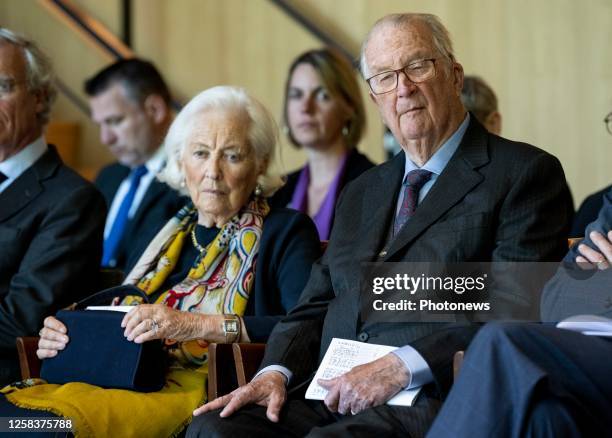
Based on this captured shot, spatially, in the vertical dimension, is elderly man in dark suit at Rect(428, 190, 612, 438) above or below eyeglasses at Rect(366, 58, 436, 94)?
below

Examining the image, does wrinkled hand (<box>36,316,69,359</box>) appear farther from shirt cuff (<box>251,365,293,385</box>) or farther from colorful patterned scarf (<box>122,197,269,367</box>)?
shirt cuff (<box>251,365,293,385</box>)

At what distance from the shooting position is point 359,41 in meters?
6.29

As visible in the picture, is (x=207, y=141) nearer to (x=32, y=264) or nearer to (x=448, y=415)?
(x=32, y=264)

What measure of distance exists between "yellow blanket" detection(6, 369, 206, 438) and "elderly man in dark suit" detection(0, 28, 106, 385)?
0.42 m

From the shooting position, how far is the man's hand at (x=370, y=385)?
247cm

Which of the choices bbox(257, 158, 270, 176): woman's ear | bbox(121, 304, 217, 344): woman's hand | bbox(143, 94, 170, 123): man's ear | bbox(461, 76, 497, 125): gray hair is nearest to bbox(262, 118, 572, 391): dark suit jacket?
bbox(121, 304, 217, 344): woman's hand

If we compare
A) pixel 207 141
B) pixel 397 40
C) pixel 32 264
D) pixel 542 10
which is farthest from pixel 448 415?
pixel 542 10

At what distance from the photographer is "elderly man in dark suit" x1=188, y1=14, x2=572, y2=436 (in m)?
2.49

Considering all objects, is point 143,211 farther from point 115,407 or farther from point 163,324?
point 115,407

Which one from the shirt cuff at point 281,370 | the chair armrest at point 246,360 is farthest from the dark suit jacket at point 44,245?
the shirt cuff at point 281,370

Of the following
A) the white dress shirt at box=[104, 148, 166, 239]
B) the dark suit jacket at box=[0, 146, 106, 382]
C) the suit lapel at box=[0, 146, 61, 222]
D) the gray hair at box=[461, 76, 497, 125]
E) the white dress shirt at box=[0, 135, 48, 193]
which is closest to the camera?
the dark suit jacket at box=[0, 146, 106, 382]

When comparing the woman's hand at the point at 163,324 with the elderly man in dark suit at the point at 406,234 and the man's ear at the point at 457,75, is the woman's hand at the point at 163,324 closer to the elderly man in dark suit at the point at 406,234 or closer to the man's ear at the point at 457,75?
the elderly man in dark suit at the point at 406,234

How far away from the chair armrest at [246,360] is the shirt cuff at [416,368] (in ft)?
1.89

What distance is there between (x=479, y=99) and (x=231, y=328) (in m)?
1.74
